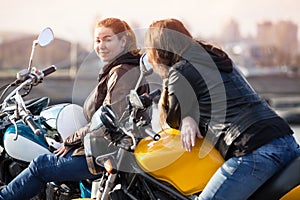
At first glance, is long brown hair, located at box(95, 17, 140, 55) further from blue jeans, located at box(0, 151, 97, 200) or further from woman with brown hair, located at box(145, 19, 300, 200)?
blue jeans, located at box(0, 151, 97, 200)

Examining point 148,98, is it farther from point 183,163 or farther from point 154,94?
point 183,163

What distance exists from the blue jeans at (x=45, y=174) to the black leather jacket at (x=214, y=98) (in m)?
0.82

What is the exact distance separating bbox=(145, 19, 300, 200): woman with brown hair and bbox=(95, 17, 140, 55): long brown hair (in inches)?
19.3

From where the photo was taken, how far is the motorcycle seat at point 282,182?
2914mm

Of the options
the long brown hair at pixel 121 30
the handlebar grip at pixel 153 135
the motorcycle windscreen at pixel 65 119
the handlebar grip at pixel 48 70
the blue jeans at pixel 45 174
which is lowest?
the blue jeans at pixel 45 174

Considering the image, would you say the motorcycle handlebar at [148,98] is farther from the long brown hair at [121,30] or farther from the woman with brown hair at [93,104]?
the long brown hair at [121,30]

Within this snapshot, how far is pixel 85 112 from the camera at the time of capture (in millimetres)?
3686

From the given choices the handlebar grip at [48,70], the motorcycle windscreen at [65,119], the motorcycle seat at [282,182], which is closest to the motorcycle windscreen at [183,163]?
the motorcycle seat at [282,182]

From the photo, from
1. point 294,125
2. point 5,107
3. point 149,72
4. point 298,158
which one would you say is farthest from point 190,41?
point 294,125

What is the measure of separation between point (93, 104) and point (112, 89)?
9.4 inches

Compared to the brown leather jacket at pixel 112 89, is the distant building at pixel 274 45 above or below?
below

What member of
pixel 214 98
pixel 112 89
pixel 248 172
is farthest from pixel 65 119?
pixel 248 172

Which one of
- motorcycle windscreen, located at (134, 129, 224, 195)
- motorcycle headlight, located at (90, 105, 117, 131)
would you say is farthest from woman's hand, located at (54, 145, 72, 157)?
motorcycle windscreen, located at (134, 129, 224, 195)

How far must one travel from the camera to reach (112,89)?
341 cm
